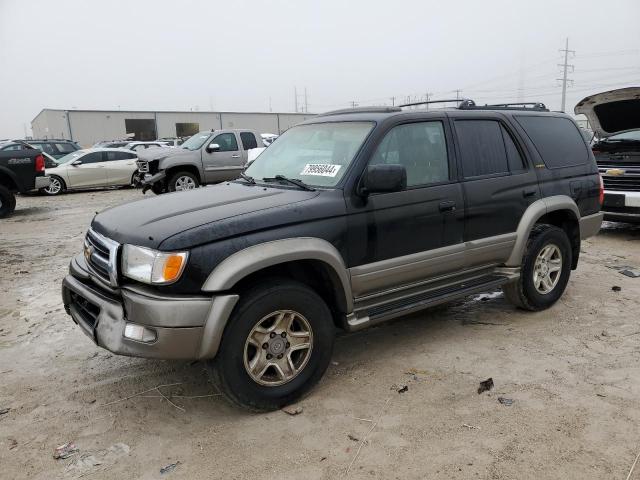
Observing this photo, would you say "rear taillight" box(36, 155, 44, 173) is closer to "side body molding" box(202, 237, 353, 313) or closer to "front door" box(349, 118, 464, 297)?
"front door" box(349, 118, 464, 297)

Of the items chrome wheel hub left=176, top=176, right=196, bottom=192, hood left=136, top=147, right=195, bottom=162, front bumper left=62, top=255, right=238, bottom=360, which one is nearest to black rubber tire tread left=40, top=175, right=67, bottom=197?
hood left=136, top=147, right=195, bottom=162

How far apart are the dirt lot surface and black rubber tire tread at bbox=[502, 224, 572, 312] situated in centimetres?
15

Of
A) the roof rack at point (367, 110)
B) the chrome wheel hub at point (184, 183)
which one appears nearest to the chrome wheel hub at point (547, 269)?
the roof rack at point (367, 110)

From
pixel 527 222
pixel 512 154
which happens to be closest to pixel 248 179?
pixel 512 154

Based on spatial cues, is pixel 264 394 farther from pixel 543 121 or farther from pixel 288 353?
pixel 543 121

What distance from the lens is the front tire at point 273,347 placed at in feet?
9.66

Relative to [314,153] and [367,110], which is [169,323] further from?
[367,110]

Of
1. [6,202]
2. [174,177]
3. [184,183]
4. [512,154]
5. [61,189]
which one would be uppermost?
[512,154]

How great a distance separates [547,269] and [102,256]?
151 inches

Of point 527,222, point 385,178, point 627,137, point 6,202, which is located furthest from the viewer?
point 6,202

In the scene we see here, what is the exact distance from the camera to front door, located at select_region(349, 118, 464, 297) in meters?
3.44

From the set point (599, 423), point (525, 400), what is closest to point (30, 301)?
point (525, 400)

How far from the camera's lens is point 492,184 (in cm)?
415

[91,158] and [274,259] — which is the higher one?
[91,158]
